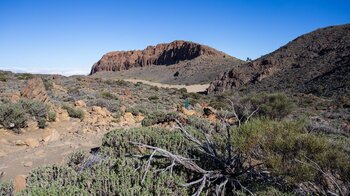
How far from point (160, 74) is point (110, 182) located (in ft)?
274

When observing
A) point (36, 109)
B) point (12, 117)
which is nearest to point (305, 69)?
point (36, 109)

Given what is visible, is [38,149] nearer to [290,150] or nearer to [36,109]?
[36,109]

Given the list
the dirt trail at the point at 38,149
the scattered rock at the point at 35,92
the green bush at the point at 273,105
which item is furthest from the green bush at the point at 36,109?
the green bush at the point at 273,105

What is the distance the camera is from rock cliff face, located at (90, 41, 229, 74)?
8938 cm

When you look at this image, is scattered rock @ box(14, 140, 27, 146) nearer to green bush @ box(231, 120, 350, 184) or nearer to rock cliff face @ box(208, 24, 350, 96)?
green bush @ box(231, 120, 350, 184)

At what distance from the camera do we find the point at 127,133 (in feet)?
20.5

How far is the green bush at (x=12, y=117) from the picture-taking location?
870 cm

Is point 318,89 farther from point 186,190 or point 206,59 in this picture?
point 206,59

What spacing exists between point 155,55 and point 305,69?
7293cm

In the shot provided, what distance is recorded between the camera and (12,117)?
8891 mm

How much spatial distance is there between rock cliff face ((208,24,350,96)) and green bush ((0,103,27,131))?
87.2ft

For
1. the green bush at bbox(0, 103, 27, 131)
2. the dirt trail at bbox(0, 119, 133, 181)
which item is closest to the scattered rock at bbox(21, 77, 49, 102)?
the green bush at bbox(0, 103, 27, 131)

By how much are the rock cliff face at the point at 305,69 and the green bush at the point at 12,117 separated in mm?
26576

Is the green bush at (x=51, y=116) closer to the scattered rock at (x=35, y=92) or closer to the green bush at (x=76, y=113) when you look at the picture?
the green bush at (x=76, y=113)
